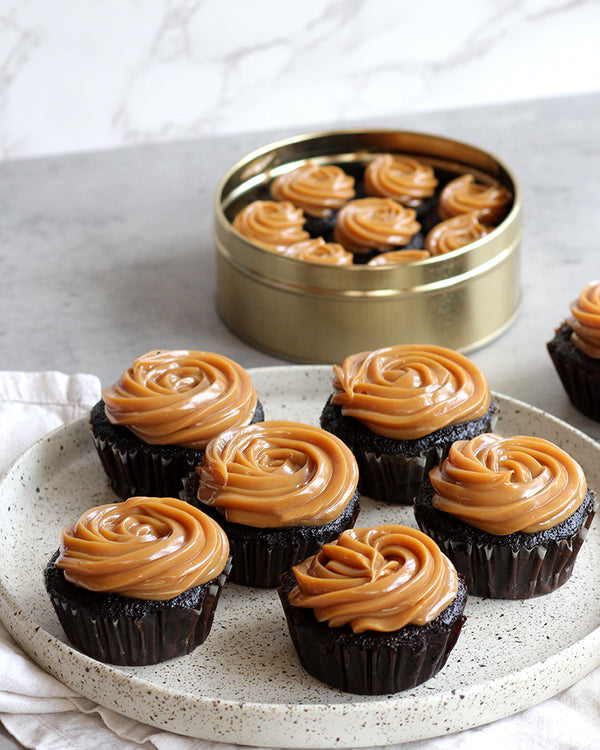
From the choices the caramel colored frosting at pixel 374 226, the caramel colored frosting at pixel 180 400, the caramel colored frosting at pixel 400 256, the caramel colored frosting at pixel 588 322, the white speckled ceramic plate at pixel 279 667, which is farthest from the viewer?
the caramel colored frosting at pixel 374 226

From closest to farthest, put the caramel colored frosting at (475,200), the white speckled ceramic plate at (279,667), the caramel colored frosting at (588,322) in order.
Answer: the white speckled ceramic plate at (279,667), the caramel colored frosting at (588,322), the caramel colored frosting at (475,200)

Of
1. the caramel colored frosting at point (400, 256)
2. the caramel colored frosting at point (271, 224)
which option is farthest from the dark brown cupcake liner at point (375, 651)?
the caramel colored frosting at point (271, 224)

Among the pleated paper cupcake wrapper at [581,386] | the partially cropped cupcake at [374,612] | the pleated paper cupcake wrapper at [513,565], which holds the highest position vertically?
the partially cropped cupcake at [374,612]

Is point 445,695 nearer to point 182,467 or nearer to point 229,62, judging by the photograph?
point 182,467

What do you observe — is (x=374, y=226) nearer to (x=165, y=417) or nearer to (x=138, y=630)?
(x=165, y=417)

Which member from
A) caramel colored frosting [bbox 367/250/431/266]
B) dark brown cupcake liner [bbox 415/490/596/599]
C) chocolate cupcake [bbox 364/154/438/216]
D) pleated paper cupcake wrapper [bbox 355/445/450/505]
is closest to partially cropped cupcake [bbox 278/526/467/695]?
dark brown cupcake liner [bbox 415/490/596/599]

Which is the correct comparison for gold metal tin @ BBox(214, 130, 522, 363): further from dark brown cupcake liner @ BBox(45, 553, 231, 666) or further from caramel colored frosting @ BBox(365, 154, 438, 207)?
dark brown cupcake liner @ BBox(45, 553, 231, 666)

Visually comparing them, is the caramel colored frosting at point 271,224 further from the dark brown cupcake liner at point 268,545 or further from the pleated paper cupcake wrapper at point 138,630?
the pleated paper cupcake wrapper at point 138,630

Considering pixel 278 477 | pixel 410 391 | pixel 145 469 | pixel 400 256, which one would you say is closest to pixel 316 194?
pixel 400 256
